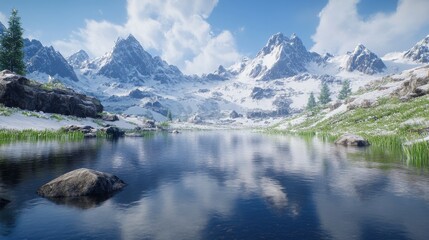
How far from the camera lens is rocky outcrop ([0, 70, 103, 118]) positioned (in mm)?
74625

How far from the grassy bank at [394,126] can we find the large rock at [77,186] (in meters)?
28.6

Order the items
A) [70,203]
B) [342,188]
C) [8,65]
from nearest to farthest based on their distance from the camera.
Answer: [70,203] < [342,188] < [8,65]

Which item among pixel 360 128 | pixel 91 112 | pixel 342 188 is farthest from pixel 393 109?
pixel 91 112

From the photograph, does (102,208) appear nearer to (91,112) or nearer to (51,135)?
(51,135)

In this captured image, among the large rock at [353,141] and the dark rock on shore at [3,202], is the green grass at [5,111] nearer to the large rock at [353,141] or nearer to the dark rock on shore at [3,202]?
the dark rock on shore at [3,202]

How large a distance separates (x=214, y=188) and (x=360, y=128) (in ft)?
196

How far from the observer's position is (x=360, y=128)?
7169cm

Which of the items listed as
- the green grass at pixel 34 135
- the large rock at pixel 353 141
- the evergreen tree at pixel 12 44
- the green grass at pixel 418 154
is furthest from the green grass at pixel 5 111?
the green grass at pixel 418 154

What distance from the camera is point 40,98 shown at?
8331cm

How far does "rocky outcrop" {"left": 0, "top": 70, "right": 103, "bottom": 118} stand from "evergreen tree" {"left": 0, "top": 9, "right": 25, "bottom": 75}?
11.1 m

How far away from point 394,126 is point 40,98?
8302cm

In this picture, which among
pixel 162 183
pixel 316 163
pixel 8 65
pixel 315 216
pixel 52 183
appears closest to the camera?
pixel 315 216

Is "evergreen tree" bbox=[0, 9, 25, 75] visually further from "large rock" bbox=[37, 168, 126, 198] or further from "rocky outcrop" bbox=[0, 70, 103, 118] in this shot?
"large rock" bbox=[37, 168, 126, 198]

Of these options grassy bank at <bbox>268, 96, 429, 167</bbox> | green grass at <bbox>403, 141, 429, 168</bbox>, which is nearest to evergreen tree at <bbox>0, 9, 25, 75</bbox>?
→ grassy bank at <bbox>268, 96, 429, 167</bbox>
